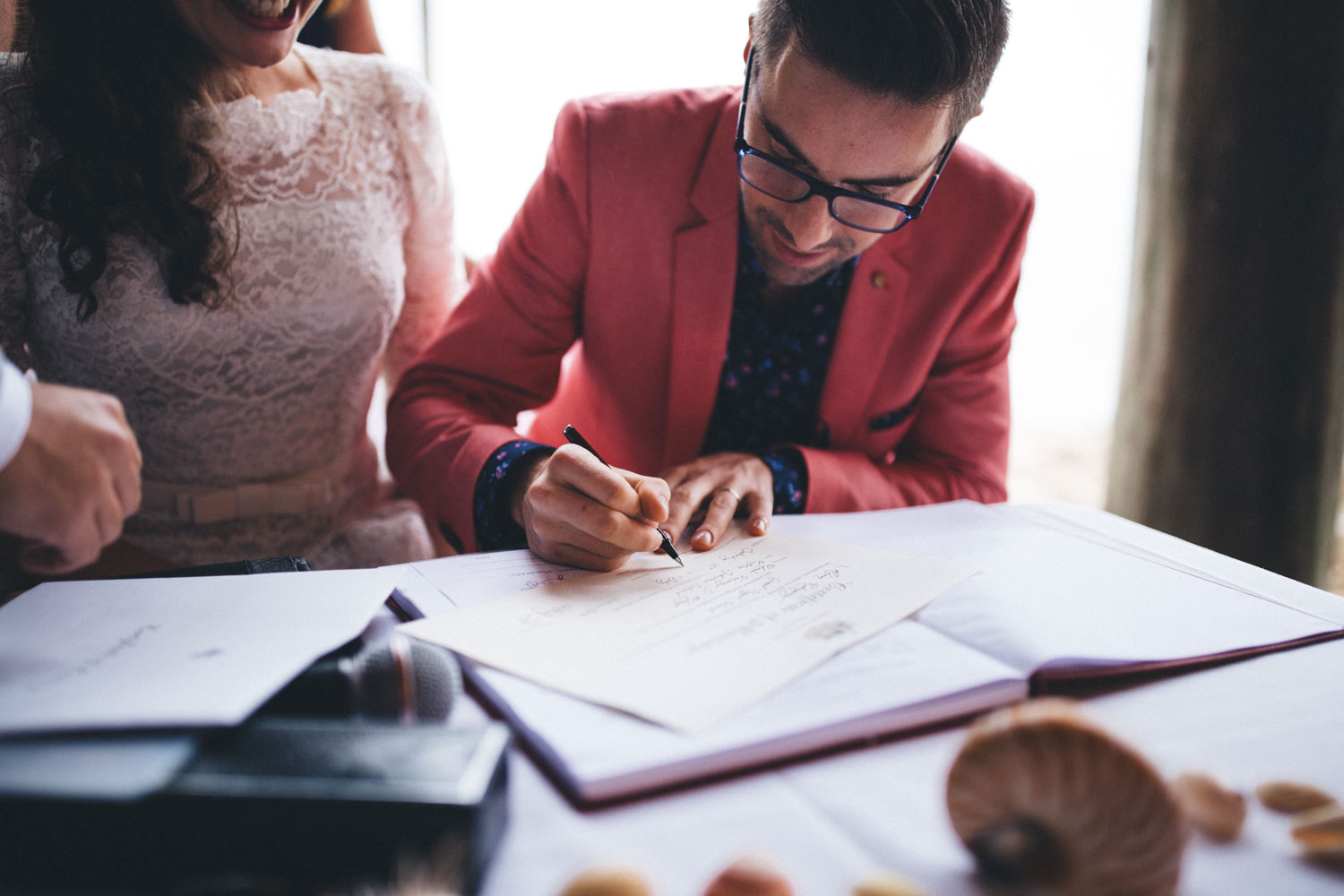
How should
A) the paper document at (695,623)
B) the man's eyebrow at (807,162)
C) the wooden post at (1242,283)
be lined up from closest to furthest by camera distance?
the paper document at (695,623), the man's eyebrow at (807,162), the wooden post at (1242,283)

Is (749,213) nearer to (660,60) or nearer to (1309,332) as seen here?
(1309,332)

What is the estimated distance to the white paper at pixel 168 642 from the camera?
1.68ft

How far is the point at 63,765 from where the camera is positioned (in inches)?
18.2

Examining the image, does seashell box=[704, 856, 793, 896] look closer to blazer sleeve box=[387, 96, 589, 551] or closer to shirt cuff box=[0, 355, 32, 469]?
shirt cuff box=[0, 355, 32, 469]

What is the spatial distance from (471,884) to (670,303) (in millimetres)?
1028

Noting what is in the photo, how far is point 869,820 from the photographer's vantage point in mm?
500

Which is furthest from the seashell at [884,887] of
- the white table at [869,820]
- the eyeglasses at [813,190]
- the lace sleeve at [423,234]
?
the lace sleeve at [423,234]

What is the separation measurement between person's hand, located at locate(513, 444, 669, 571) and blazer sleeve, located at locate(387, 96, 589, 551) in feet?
1.34

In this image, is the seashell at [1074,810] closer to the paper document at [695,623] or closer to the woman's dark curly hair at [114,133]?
the paper document at [695,623]

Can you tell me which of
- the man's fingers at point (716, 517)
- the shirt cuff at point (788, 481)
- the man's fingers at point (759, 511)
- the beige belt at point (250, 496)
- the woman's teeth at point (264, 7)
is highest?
the woman's teeth at point (264, 7)

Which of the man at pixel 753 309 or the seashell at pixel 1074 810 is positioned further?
the man at pixel 753 309

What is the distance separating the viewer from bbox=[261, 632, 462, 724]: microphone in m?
0.55

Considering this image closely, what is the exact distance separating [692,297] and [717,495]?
0.42m

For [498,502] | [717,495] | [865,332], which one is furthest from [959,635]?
[865,332]
